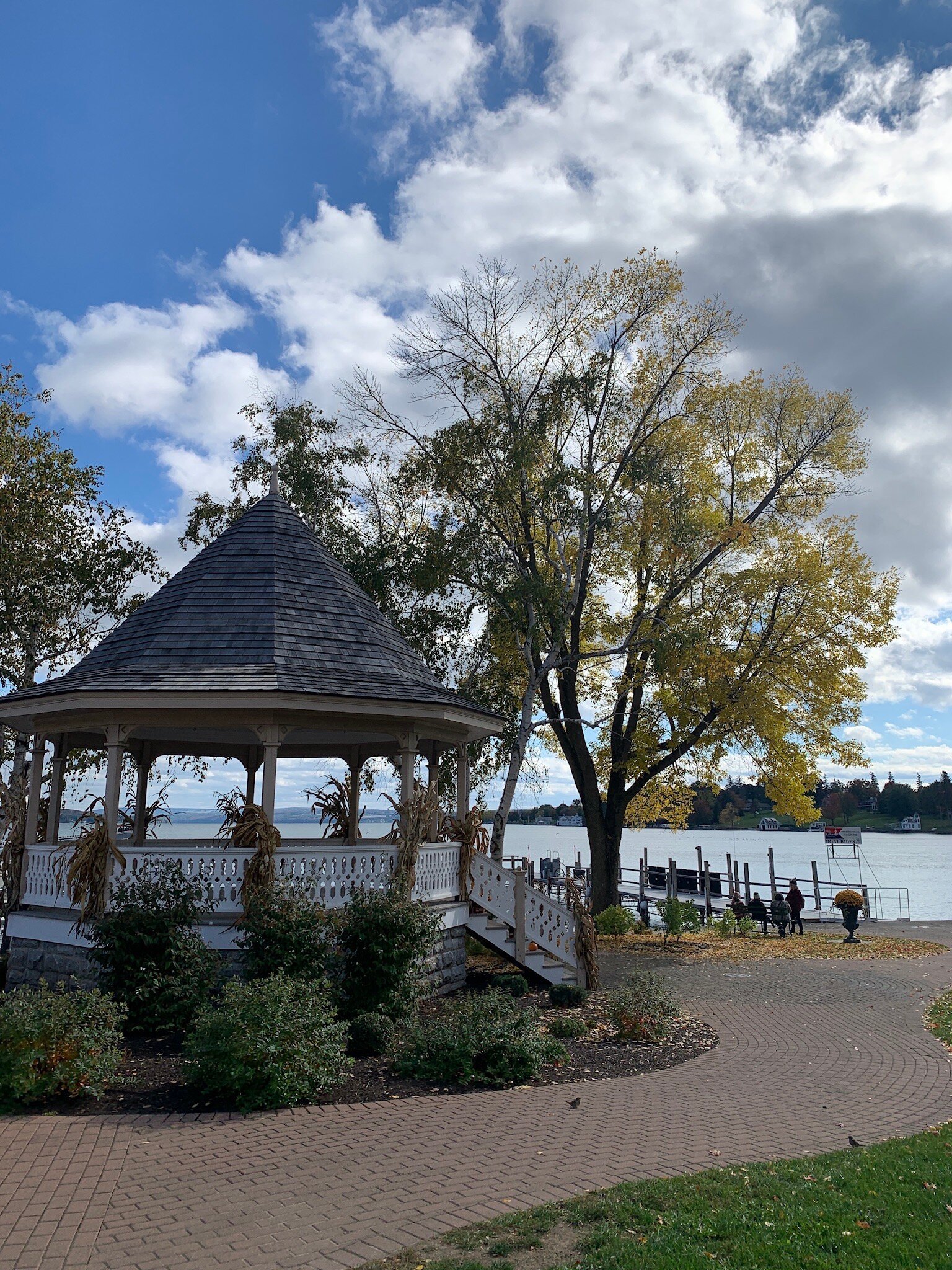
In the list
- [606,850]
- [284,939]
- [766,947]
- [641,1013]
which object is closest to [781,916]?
[766,947]

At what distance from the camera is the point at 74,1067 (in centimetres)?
783

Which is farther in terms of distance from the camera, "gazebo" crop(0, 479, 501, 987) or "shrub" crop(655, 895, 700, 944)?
"shrub" crop(655, 895, 700, 944)

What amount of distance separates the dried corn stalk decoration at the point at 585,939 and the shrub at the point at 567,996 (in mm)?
935

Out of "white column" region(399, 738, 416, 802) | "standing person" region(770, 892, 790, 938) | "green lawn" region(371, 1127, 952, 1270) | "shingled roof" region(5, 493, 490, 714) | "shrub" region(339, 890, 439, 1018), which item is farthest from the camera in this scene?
"standing person" region(770, 892, 790, 938)

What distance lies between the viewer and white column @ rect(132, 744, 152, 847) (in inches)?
683

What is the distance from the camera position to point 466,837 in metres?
14.9

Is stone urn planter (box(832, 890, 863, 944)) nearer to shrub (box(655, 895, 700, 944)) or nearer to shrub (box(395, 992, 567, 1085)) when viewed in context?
shrub (box(655, 895, 700, 944))

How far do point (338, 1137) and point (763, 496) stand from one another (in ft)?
71.5

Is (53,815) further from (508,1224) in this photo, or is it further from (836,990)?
(836,990)

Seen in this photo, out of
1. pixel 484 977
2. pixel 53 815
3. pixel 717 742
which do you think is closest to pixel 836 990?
pixel 484 977

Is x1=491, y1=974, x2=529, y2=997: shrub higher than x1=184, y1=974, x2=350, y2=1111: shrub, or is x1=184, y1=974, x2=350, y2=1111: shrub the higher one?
x1=184, y1=974, x2=350, y2=1111: shrub

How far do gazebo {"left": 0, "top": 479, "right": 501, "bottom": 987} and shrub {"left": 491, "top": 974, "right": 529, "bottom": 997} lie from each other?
78 cm

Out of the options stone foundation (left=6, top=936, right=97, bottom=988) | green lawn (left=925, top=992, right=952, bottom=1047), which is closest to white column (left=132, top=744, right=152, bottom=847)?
stone foundation (left=6, top=936, right=97, bottom=988)

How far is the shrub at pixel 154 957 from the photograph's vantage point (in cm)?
1044
